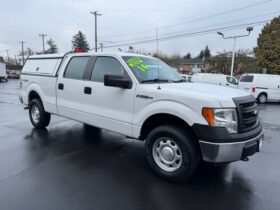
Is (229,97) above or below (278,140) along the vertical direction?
above

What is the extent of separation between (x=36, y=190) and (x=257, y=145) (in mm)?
3170

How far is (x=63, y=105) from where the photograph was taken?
18.1 ft

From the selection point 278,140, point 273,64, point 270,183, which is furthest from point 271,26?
point 270,183

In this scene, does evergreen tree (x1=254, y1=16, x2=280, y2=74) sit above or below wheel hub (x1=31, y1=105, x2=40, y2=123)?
above

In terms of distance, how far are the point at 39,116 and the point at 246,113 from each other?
504 centimetres

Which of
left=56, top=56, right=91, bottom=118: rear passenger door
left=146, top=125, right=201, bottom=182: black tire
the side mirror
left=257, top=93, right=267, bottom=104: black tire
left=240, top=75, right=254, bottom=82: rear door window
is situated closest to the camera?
left=146, top=125, right=201, bottom=182: black tire

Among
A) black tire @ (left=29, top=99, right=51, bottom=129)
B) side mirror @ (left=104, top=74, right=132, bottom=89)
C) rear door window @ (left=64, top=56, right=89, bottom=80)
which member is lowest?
black tire @ (left=29, top=99, right=51, bottom=129)

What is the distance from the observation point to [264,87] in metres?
15.8

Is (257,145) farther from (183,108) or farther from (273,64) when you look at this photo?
(273,64)

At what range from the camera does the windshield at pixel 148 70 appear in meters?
4.25

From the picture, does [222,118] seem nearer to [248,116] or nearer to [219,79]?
[248,116]

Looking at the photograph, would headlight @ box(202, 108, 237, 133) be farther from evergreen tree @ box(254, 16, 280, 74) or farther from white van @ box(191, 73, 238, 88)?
evergreen tree @ box(254, 16, 280, 74)

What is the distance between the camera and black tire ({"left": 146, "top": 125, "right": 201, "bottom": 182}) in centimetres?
347

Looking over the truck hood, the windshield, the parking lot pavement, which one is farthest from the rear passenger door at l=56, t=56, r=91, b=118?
the truck hood
